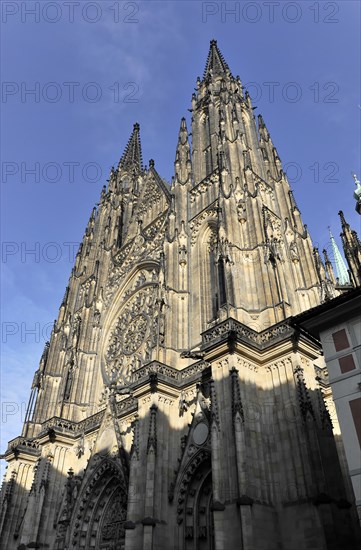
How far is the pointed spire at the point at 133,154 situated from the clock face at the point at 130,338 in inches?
669

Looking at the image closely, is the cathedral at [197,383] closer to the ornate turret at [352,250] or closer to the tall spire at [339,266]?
the ornate turret at [352,250]

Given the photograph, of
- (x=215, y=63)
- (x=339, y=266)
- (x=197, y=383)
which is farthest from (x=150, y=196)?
(x=339, y=266)

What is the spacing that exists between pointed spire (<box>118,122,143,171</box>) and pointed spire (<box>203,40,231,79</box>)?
9644 millimetres

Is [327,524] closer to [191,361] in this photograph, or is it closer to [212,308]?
[191,361]

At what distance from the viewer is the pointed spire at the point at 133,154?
39.7m

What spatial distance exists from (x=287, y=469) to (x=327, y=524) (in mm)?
1665

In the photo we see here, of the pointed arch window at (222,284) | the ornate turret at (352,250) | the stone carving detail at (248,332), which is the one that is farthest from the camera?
the pointed arch window at (222,284)

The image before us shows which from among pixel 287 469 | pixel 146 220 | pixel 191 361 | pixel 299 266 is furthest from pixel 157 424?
pixel 146 220

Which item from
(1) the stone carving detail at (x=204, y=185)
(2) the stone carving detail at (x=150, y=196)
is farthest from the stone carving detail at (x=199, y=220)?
(2) the stone carving detail at (x=150, y=196)

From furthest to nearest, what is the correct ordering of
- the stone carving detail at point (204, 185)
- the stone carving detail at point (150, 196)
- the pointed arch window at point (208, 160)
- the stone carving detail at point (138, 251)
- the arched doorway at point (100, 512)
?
the stone carving detail at point (150, 196), the stone carving detail at point (138, 251), the pointed arch window at point (208, 160), the stone carving detail at point (204, 185), the arched doorway at point (100, 512)

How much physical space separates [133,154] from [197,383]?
29215 millimetres

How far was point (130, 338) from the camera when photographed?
2397 cm

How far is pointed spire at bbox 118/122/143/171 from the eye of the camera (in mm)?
39728

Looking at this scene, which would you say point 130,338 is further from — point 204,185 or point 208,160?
point 208,160
